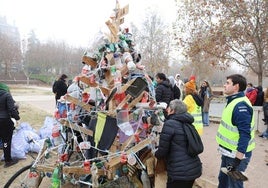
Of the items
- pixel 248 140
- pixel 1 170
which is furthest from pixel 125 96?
pixel 1 170

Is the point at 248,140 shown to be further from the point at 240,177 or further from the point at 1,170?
the point at 1,170

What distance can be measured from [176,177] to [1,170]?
3493 millimetres

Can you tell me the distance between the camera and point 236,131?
2977 millimetres

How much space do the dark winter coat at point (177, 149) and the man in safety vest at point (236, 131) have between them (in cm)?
43

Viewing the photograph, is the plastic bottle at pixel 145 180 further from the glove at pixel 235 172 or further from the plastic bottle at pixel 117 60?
the plastic bottle at pixel 117 60

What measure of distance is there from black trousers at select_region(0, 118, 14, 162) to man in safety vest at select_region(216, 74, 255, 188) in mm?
3730

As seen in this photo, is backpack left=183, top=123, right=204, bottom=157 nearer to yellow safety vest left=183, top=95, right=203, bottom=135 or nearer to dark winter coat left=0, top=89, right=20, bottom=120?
yellow safety vest left=183, top=95, right=203, bottom=135

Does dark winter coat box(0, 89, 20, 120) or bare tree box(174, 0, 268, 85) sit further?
bare tree box(174, 0, 268, 85)

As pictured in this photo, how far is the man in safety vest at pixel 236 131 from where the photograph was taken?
284 centimetres

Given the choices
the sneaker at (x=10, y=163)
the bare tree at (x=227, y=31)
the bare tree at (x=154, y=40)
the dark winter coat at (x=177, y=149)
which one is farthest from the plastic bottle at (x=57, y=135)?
the bare tree at (x=154, y=40)

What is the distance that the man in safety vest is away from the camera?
9.32 ft

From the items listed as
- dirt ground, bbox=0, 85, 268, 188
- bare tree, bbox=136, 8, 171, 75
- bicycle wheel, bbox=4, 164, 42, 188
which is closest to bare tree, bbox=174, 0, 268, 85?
dirt ground, bbox=0, 85, 268, 188

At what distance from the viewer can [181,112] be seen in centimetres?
295

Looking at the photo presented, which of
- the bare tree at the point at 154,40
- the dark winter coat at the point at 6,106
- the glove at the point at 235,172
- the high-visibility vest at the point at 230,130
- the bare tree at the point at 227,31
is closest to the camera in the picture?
the glove at the point at 235,172
